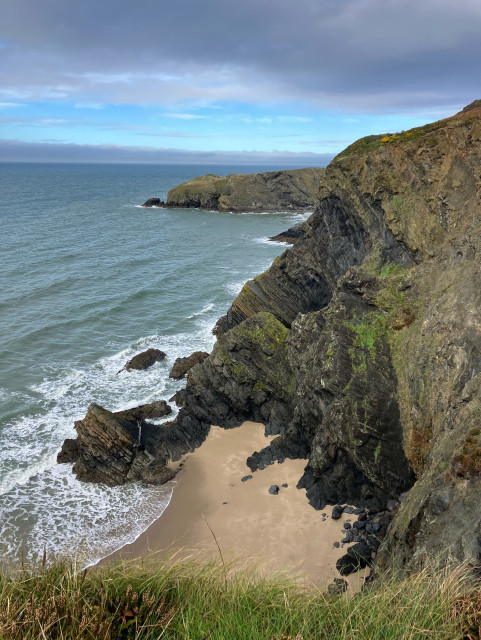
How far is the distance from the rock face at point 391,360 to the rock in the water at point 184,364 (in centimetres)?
Result: 490

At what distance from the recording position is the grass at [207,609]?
4.56 meters

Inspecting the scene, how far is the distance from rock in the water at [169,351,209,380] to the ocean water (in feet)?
2.39

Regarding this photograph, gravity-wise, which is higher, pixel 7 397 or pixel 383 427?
pixel 383 427

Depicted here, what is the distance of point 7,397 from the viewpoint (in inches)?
1125

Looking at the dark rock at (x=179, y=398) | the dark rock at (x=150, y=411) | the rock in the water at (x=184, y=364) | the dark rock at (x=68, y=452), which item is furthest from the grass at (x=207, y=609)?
the rock in the water at (x=184, y=364)

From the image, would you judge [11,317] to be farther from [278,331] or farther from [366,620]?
[366,620]

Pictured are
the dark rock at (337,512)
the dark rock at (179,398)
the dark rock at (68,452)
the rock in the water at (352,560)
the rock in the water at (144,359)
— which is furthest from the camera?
the rock in the water at (144,359)

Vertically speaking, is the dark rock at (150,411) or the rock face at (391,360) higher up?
the rock face at (391,360)

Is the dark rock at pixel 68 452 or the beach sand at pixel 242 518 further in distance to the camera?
the dark rock at pixel 68 452

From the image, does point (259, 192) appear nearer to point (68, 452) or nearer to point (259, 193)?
point (259, 193)

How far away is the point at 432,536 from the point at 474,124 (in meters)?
19.9

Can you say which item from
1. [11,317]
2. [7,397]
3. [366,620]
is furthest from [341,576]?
[11,317]

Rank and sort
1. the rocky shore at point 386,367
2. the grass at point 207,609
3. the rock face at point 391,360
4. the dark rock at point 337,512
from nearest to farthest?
the grass at point 207,609
the rock face at point 391,360
the rocky shore at point 386,367
the dark rock at point 337,512

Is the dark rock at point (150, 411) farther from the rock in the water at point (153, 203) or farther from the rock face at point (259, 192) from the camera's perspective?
the rock in the water at point (153, 203)
